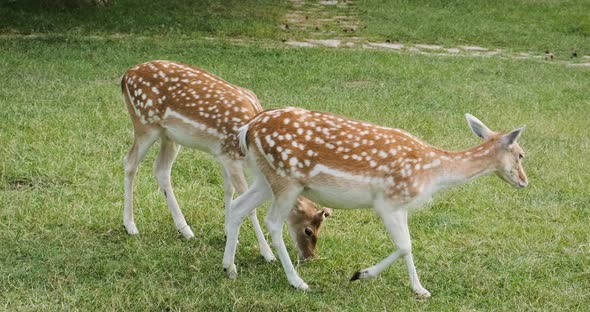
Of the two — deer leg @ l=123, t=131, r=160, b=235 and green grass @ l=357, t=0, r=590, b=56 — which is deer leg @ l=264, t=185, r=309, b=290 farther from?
green grass @ l=357, t=0, r=590, b=56

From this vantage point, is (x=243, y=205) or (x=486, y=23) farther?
(x=486, y=23)

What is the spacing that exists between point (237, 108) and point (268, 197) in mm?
742

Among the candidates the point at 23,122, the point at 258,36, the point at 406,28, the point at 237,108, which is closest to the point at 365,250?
the point at 237,108

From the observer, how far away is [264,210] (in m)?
6.88

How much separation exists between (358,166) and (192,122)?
137cm

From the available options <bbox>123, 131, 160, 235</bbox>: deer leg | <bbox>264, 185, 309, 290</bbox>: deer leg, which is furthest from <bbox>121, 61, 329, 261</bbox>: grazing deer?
<bbox>264, 185, 309, 290</bbox>: deer leg

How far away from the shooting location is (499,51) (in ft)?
48.7

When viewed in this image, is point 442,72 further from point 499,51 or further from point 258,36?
point 258,36

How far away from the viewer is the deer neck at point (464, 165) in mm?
5164

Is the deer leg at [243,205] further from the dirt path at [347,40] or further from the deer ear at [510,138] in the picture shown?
the dirt path at [347,40]

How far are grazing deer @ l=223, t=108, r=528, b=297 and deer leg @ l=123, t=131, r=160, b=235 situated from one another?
1025 mm

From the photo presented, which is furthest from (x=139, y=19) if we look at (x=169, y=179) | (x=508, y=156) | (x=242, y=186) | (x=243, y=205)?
(x=508, y=156)

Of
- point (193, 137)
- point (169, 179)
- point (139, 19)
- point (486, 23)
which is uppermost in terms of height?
point (193, 137)

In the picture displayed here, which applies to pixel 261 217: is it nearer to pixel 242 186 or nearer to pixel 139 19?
pixel 242 186
